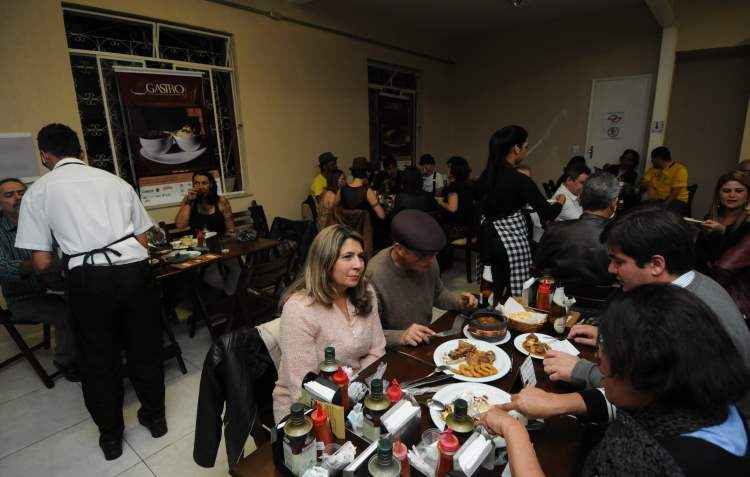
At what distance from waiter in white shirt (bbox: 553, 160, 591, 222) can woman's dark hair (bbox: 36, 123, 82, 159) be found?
3479 mm

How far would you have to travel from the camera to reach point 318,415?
0.95m

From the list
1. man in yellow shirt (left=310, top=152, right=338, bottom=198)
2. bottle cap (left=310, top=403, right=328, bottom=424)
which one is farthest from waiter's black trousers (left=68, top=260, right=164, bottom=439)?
man in yellow shirt (left=310, top=152, right=338, bottom=198)

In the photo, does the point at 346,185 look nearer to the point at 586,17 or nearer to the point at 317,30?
the point at 317,30

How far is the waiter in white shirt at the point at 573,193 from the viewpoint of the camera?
11.2ft

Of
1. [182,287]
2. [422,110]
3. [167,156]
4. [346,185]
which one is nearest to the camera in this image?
[182,287]

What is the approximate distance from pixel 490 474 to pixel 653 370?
459 millimetres

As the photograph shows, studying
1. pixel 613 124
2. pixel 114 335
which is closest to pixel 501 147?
pixel 114 335

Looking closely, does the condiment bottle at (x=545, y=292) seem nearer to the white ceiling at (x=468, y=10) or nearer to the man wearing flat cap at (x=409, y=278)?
the man wearing flat cap at (x=409, y=278)

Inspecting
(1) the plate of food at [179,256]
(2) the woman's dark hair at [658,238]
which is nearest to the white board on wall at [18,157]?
(1) the plate of food at [179,256]

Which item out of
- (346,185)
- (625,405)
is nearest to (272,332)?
(625,405)

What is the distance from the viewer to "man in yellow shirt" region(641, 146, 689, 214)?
17.1 ft

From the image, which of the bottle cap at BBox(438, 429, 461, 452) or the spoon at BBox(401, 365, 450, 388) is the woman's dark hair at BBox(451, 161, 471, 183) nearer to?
the spoon at BBox(401, 365, 450, 388)

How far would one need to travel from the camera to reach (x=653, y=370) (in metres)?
0.73

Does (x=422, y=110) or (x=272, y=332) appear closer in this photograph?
(x=272, y=332)
